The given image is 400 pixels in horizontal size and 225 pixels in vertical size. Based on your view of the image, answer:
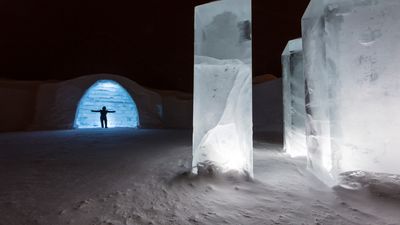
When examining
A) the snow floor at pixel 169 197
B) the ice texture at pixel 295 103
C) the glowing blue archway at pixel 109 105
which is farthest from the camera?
the glowing blue archway at pixel 109 105

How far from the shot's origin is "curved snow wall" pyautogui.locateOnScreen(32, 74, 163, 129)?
33.1 feet

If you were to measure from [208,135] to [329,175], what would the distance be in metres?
1.49

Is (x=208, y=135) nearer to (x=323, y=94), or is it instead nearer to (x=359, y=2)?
(x=323, y=94)

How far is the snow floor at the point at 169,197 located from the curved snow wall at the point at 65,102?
24.1ft

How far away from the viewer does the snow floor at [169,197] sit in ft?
6.27

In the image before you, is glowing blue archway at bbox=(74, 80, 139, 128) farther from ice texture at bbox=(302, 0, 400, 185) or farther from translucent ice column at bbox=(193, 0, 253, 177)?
ice texture at bbox=(302, 0, 400, 185)

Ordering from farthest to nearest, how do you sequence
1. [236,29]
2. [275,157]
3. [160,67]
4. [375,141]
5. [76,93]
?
[160,67] → [76,93] → [275,157] → [236,29] → [375,141]

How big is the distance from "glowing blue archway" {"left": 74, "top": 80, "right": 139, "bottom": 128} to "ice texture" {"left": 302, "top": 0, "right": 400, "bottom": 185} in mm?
10074

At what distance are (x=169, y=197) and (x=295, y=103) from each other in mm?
3695

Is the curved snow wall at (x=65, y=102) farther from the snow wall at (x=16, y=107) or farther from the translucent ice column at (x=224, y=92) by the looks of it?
the translucent ice column at (x=224, y=92)

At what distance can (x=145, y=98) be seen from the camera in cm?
1230

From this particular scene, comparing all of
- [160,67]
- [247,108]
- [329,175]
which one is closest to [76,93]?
[160,67]

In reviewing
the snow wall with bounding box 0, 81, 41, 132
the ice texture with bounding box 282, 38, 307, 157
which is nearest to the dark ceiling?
the snow wall with bounding box 0, 81, 41, 132

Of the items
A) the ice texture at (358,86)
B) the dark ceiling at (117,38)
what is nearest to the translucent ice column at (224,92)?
the ice texture at (358,86)
